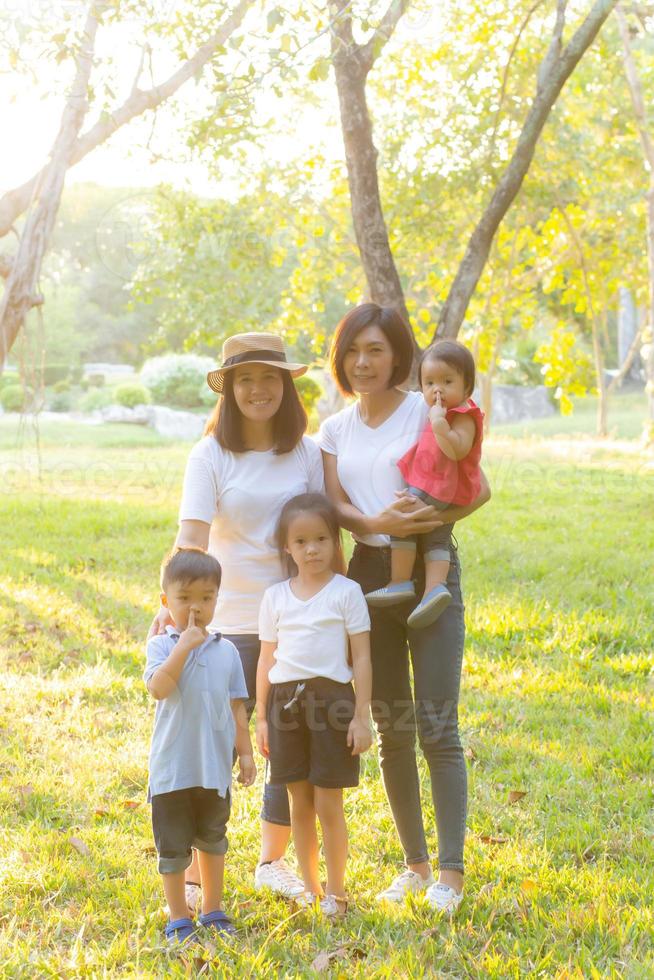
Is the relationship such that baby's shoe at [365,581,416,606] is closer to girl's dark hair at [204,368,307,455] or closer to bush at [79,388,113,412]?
girl's dark hair at [204,368,307,455]

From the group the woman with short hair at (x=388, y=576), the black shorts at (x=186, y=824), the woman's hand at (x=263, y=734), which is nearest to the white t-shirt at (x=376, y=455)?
the woman with short hair at (x=388, y=576)

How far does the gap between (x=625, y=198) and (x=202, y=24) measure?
9.58m

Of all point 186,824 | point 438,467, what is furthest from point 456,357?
point 186,824

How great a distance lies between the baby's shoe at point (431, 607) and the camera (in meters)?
3.02

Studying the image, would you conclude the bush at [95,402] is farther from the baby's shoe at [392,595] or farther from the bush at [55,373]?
the baby's shoe at [392,595]

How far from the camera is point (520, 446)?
1769 centimetres

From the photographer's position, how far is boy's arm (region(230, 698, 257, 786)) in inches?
119

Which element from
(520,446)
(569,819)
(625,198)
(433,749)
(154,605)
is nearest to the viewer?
(433,749)

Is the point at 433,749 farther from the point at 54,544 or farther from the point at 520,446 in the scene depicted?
the point at 520,446

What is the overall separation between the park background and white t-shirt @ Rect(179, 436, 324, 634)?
0.97 meters

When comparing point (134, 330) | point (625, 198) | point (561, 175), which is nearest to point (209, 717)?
point (561, 175)

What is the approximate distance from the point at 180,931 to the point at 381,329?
1876 millimetres

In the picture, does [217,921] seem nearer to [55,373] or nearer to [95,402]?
[95,402]

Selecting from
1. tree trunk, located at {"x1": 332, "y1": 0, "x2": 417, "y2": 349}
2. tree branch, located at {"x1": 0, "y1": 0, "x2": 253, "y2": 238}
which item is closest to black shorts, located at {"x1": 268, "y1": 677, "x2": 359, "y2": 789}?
tree trunk, located at {"x1": 332, "y1": 0, "x2": 417, "y2": 349}
